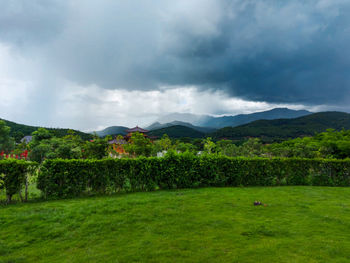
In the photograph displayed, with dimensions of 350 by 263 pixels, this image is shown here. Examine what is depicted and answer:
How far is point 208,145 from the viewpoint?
14141 millimetres

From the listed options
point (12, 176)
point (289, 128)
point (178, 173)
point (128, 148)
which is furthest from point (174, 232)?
point (289, 128)

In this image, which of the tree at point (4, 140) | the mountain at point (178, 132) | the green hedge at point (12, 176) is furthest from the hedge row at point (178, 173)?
the mountain at point (178, 132)

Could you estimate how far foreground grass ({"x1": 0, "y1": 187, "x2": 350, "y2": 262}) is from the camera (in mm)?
3217

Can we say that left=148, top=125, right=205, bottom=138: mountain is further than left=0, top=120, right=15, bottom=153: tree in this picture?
Yes

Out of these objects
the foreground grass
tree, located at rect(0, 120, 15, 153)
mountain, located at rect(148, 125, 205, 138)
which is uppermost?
mountain, located at rect(148, 125, 205, 138)

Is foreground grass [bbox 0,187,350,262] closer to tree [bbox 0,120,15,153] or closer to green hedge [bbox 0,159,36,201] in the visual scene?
green hedge [bbox 0,159,36,201]

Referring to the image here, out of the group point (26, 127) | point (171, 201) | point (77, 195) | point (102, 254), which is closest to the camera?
point (102, 254)

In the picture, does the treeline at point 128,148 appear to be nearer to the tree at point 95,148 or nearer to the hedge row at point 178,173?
the tree at point 95,148

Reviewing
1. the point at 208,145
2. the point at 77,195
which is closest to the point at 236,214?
the point at 77,195

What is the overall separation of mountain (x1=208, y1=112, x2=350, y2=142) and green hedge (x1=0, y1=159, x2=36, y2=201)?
81.9 m

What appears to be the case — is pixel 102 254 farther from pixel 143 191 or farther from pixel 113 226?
pixel 143 191

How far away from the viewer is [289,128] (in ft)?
336

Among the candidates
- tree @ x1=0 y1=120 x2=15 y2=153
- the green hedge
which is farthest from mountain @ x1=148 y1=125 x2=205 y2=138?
the green hedge

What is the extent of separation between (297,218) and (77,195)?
7.35 m
